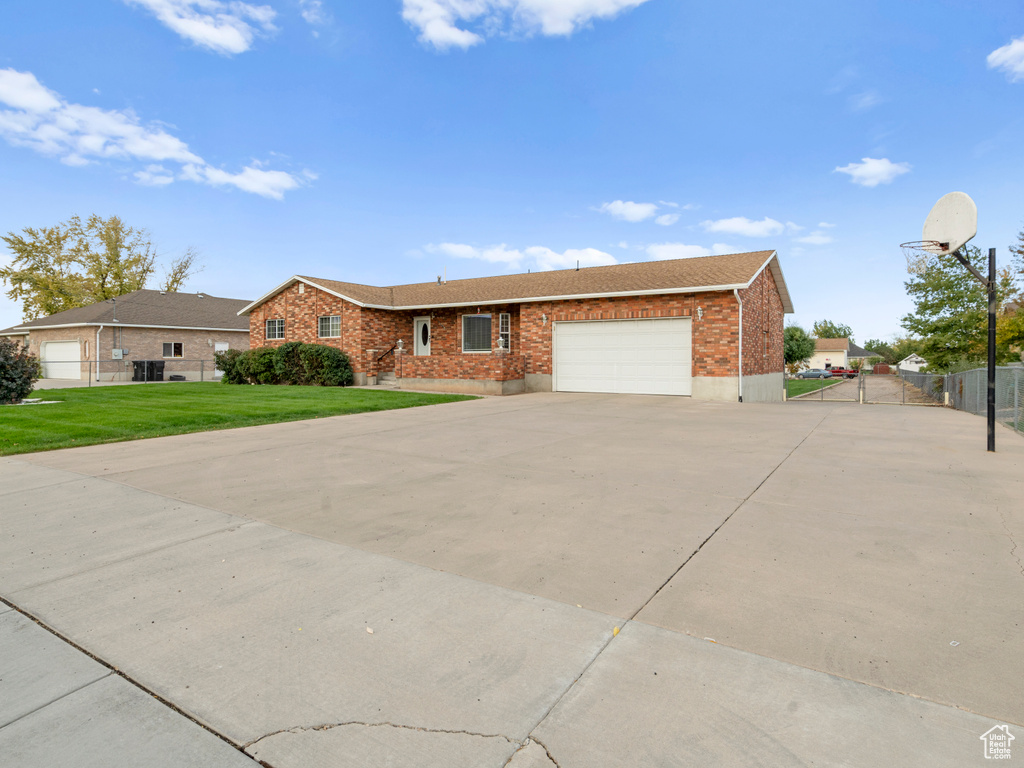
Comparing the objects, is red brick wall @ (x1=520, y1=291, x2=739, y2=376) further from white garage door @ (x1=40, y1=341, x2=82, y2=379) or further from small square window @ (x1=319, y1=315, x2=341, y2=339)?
white garage door @ (x1=40, y1=341, x2=82, y2=379)

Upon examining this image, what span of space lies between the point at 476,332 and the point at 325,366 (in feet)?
20.7

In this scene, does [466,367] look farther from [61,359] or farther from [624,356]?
[61,359]

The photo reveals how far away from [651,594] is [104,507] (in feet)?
16.9

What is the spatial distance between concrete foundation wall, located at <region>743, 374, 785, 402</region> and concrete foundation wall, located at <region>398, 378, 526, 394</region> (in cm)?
763

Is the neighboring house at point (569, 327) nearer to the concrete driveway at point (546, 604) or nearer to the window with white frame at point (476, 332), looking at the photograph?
the window with white frame at point (476, 332)

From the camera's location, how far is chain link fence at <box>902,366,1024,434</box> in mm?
10844

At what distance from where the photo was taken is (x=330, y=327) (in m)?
23.0

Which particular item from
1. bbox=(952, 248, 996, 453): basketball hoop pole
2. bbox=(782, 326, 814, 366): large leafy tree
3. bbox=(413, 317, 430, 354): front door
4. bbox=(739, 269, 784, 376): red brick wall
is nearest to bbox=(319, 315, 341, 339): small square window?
bbox=(413, 317, 430, 354): front door

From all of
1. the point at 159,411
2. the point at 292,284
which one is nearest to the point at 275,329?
the point at 292,284

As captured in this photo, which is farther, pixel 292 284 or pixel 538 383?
pixel 292 284

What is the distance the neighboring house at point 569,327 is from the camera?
16.5 meters

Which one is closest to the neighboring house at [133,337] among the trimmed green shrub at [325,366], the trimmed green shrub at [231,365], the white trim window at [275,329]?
the trimmed green shrub at [231,365]

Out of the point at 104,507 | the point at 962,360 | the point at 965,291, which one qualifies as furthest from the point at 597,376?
the point at 965,291

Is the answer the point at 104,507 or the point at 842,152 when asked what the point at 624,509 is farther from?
the point at 842,152
